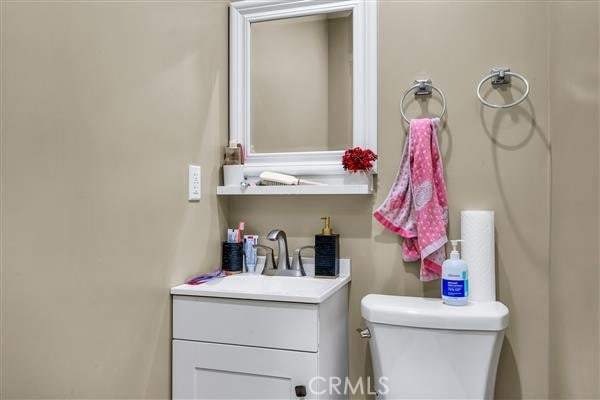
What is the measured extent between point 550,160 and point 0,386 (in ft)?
5.09

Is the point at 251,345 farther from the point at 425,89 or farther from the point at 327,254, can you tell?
the point at 425,89

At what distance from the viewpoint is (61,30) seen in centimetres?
94

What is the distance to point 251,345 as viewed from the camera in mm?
1222

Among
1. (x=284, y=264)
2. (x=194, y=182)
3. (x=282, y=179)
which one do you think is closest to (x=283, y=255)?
(x=284, y=264)

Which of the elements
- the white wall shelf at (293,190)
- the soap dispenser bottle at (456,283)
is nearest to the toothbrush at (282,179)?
the white wall shelf at (293,190)

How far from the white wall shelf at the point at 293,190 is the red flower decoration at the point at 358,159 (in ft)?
0.21

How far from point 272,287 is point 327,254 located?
0.25 m

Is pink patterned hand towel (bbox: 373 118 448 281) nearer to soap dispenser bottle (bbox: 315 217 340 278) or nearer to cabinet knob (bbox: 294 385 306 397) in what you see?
soap dispenser bottle (bbox: 315 217 340 278)

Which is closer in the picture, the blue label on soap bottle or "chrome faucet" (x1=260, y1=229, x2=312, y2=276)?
the blue label on soap bottle

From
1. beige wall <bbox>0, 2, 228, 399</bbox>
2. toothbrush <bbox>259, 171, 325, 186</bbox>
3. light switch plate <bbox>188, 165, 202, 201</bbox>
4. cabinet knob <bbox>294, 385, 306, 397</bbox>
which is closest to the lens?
beige wall <bbox>0, 2, 228, 399</bbox>

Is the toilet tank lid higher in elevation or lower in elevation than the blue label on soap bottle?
lower

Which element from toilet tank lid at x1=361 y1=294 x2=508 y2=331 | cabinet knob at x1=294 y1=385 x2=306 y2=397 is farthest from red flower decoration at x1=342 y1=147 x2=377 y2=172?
cabinet knob at x1=294 y1=385 x2=306 y2=397

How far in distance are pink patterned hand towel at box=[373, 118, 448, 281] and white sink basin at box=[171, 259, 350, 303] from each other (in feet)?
0.78

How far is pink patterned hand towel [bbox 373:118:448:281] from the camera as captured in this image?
1421mm
